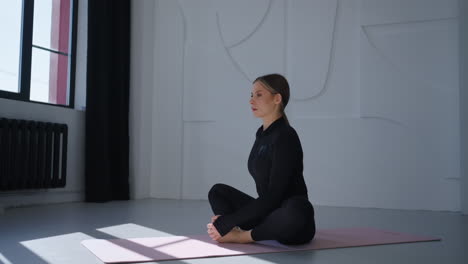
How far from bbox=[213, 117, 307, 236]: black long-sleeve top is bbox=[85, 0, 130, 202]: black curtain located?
2318 millimetres

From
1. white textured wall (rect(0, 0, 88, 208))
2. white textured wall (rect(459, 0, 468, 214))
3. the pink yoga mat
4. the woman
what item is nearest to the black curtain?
white textured wall (rect(0, 0, 88, 208))

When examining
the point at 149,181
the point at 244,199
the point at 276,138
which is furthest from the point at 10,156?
the point at 276,138

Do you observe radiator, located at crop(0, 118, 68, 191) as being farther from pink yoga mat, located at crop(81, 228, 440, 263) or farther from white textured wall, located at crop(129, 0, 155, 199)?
pink yoga mat, located at crop(81, 228, 440, 263)

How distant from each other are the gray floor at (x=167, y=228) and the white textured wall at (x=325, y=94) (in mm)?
352

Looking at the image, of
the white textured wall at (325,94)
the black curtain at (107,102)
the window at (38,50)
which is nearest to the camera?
the window at (38,50)

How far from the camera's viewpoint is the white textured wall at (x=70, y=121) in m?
3.26

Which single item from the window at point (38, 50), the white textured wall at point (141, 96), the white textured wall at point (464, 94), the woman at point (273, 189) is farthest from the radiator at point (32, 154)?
the white textured wall at point (464, 94)

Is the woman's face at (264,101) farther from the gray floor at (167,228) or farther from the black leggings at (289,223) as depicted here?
the gray floor at (167,228)

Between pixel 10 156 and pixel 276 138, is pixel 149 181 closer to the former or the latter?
pixel 10 156

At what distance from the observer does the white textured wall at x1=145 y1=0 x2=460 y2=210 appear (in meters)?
3.48

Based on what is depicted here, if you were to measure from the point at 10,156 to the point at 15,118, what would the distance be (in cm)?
30

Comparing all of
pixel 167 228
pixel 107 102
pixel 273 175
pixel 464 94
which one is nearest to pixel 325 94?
pixel 464 94

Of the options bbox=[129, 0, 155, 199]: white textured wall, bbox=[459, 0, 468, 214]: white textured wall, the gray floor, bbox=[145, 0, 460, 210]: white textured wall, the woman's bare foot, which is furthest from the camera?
bbox=[129, 0, 155, 199]: white textured wall

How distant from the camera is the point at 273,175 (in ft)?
5.70
